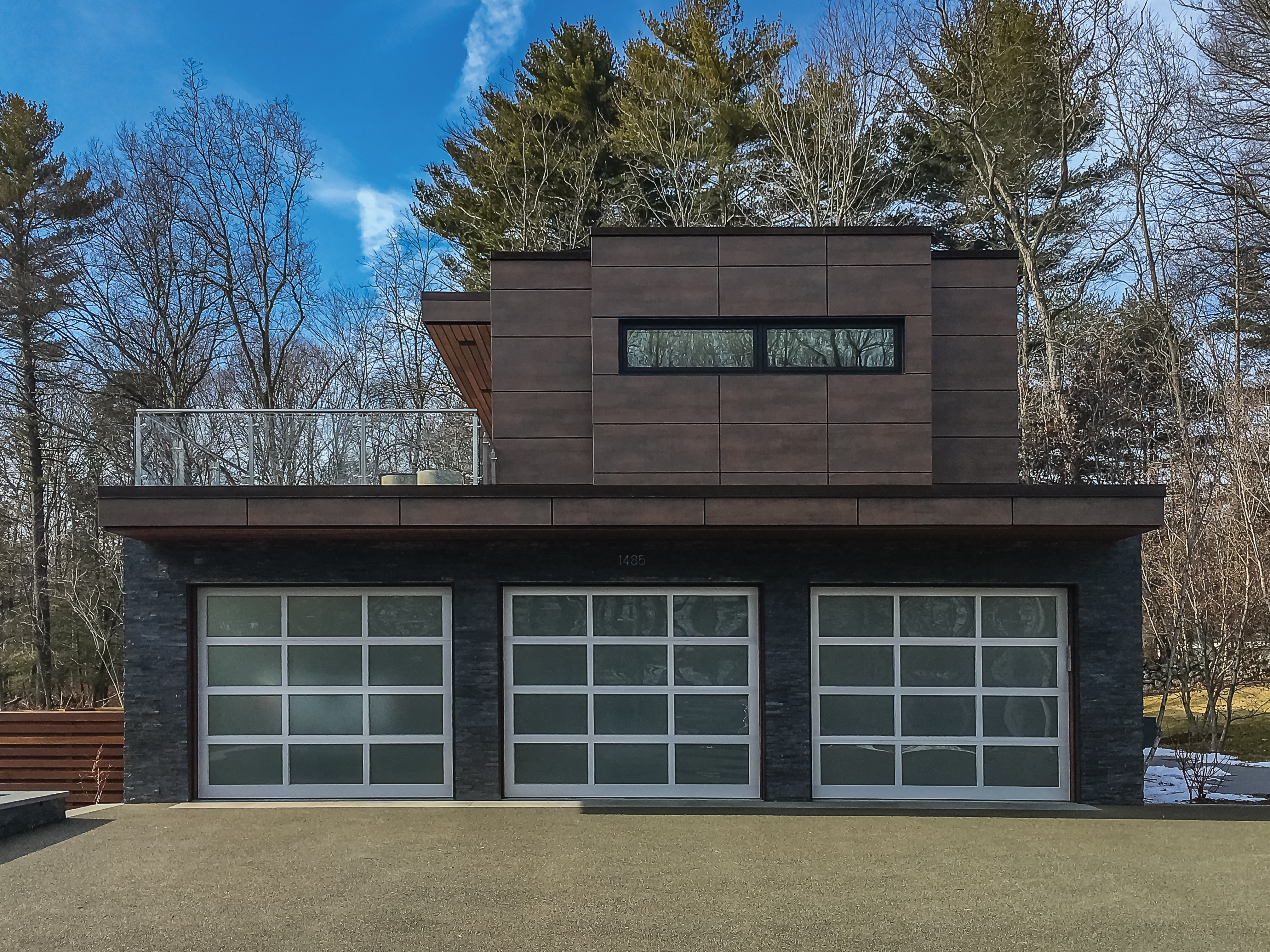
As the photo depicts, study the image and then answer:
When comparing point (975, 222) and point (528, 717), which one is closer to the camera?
point (528, 717)

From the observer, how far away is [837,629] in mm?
8953

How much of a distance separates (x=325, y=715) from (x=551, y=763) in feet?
7.98

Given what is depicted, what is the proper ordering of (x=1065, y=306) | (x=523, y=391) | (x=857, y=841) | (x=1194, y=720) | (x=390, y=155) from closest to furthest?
1. (x=857, y=841)
2. (x=523, y=391)
3. (x=1194, y=720)
4. (x=1065, y=306)
5. (x=390, y=155)

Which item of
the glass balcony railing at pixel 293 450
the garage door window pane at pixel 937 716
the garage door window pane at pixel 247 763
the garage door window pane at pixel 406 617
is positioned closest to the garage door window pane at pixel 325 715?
the garage door window pane at pixel 247 763

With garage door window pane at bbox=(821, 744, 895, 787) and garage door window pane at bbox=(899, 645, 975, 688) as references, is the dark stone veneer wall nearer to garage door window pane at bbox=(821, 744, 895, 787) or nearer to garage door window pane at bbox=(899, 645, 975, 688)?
garage door window pane at bbox=(821, 744, 895, 787)

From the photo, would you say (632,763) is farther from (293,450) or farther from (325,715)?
(293,450)

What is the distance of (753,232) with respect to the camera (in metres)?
9.30

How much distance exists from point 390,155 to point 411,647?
1975cm

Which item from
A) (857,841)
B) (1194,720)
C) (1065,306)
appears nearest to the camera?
(857,841)

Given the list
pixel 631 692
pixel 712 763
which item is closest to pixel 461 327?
pixel 631 692

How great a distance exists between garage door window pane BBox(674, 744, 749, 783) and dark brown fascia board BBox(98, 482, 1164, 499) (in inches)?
110

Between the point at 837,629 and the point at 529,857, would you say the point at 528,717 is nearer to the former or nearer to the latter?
the point at 529,857

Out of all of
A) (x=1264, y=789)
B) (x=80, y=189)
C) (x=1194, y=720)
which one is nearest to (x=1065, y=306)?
(x=1194, y=720)

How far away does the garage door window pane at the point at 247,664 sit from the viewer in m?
9.02
